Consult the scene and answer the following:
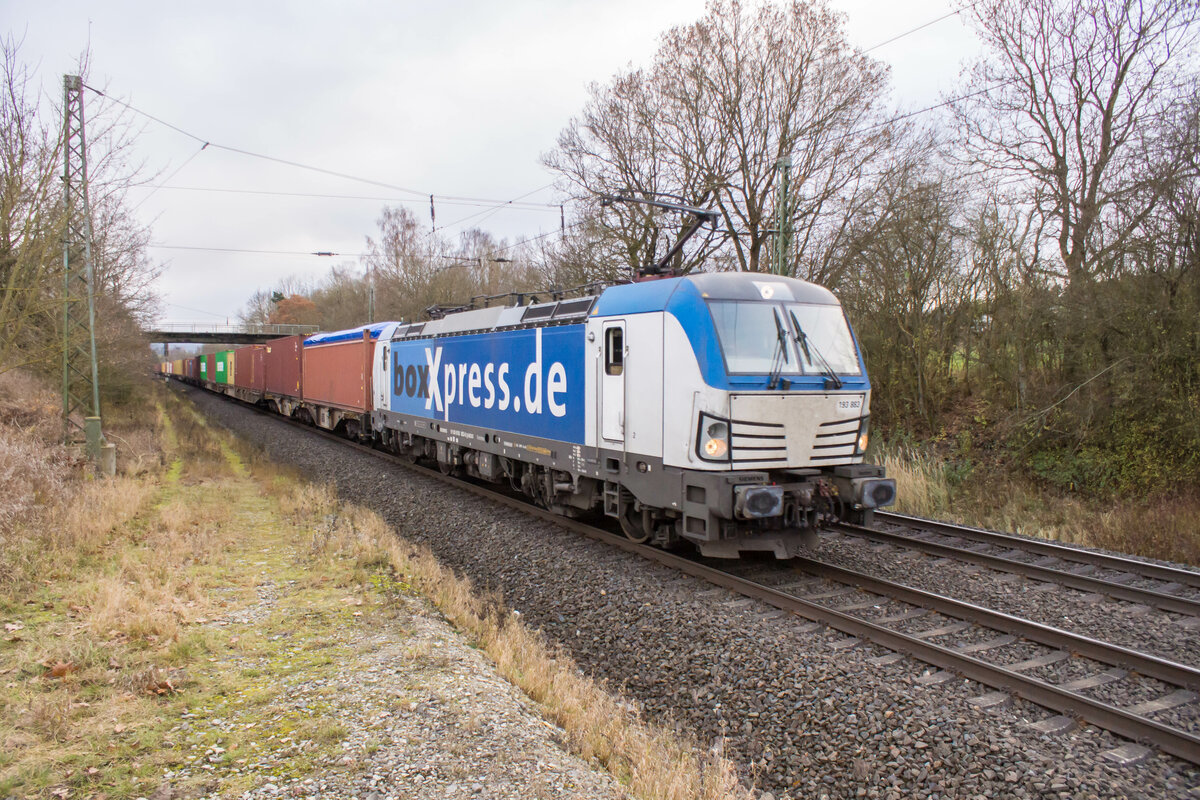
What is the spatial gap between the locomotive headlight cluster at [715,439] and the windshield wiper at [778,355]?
25.9 inches

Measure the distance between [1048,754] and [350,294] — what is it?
57183mm

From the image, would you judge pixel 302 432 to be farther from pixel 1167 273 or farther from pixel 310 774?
pixel 1167 273

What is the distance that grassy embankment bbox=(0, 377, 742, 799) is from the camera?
3809mm

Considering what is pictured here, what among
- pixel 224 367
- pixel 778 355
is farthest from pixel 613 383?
pixel 224 367

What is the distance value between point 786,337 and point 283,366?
872 inches

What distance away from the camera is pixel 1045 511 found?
11453mm

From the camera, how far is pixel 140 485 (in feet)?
40.2

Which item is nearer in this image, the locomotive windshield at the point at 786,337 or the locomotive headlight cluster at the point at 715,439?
the locomotive headlight cluster at the point at 715,439

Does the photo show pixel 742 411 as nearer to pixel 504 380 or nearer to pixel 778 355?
pixel 778 355

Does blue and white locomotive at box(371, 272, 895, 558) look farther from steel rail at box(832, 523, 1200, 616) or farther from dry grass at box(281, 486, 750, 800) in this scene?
dry grass at box(281, 486, 750, 800)

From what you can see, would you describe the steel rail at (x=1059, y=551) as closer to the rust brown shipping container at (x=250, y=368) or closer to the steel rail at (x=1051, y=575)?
the steel rail at (x=1051, y=575)

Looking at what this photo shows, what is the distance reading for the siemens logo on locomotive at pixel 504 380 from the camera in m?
8.85

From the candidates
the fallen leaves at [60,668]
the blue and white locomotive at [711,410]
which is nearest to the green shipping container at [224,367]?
the blue and white locomotive at [711,410]

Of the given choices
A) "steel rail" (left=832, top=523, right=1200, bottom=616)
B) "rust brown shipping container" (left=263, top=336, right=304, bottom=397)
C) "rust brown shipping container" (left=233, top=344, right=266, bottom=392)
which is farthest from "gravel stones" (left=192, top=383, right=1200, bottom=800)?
"rust brown shipping container" (left=233, top=344, right=266, bottom=392)
